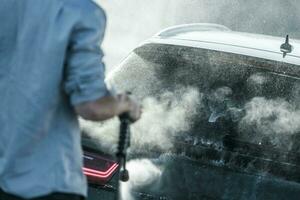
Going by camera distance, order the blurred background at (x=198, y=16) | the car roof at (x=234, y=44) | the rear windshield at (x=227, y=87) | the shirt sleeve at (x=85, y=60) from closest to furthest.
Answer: the shirt sleeve at (x=85, y=60)
the rear windshield at (x=227, y=87)
the car roof at (x=234, y=44)
the blurred background at (x=198, y=16)

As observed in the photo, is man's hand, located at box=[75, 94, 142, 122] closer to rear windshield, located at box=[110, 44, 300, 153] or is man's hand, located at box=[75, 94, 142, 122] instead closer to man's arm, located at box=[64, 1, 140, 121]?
man's arm, located at box=[64, 1, 140, 121]

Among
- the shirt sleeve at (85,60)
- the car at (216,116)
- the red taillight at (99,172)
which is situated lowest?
the red taillight at (99,172)

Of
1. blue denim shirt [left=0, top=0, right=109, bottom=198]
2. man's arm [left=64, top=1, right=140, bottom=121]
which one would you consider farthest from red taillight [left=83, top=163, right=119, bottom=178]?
man's arm [left=64, top=1, right=140, bottom=121]

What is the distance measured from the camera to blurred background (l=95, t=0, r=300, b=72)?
14938mm

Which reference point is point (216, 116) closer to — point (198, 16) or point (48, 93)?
point (48, 93)

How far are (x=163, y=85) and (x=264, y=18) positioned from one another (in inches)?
463

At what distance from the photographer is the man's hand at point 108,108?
2.44 m

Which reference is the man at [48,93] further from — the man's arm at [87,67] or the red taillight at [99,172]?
the red taillight at [99,172]

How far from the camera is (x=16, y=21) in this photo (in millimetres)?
2496

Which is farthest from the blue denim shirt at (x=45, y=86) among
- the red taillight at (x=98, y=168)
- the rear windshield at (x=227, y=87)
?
the rear windshield at (x=227, y=87)

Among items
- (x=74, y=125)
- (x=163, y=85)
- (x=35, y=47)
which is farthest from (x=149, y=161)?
(x=35, y=47)

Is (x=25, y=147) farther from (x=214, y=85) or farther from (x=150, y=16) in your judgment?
(x=150, y=16)

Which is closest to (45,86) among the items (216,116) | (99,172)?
(99,172)

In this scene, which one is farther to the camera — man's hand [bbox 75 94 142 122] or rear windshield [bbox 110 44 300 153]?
rear windshield [bbox 110 44 300 153]
